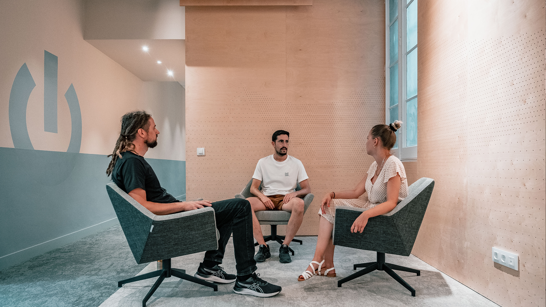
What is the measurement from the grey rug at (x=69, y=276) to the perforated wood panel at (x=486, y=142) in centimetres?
251

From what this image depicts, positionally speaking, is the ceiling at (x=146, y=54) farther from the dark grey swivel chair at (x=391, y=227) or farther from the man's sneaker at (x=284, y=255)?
the dark grey swivel chair at (x=391, y=227)

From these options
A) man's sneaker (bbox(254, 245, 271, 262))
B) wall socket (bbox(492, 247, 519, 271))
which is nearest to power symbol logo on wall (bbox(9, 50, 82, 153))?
man's sneaker (bbox(254, 245, 271, 262))

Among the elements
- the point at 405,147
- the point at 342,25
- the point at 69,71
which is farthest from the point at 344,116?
the point at 69,71

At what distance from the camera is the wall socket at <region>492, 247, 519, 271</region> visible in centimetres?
183

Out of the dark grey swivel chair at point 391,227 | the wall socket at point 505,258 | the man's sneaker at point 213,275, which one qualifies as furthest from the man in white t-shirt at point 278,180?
the wall socket at point 505,258

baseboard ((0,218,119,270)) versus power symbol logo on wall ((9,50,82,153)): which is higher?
power symbol logo on wall ((9,50,82,153))

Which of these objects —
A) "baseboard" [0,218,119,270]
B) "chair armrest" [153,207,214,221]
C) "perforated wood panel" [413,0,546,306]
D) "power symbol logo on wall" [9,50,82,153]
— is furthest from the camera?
"power symbol logo on wall" [9,50,82,153]

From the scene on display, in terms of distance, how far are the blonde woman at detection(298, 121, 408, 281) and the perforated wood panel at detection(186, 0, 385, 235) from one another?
4.65 ft

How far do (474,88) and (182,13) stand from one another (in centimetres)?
358

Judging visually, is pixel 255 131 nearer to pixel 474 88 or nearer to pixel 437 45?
pixel 437 45

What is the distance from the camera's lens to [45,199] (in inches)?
136

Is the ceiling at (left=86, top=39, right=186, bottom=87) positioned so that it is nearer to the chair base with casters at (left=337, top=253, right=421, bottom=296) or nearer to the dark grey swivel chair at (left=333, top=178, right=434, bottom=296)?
the dark grey swivel chair at (left=333, top=178, right=434, bottom=296)

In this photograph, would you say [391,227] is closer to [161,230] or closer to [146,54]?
[161,230]

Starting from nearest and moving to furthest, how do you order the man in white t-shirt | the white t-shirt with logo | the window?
the man in white t-shirt < the window < the white t-shirt with logo
